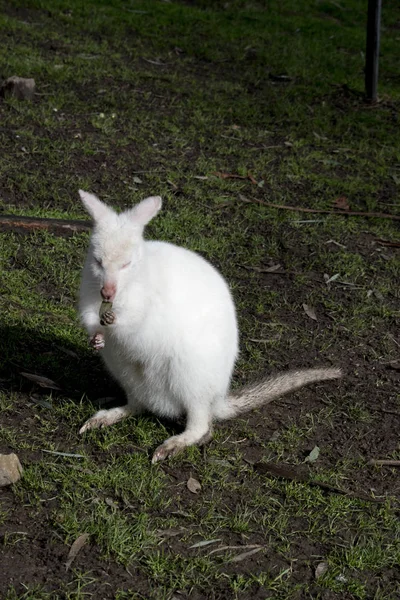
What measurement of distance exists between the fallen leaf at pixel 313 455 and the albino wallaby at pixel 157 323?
0.36 m

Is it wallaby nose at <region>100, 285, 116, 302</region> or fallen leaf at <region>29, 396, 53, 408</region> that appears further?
fallen leaf at <region>29, 396, 53, 408</region>

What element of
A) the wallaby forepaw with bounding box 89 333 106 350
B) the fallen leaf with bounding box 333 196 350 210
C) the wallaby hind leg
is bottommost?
the fallen leaf with bounding box 333 196 350 210

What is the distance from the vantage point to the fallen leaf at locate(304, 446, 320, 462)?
3.27 meters

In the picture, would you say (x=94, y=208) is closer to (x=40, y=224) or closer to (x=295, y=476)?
(x=295, y=476)

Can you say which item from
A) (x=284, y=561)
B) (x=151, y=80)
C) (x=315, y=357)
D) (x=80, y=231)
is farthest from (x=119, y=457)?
(x=151, y=80)

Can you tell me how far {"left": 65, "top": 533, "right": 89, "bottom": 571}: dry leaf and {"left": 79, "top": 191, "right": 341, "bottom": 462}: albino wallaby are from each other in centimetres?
49

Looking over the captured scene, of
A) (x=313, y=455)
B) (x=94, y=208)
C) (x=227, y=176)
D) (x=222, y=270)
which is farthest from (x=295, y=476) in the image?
(x=227, y=176)

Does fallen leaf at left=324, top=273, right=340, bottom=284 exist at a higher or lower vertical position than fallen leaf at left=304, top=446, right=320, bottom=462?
lower

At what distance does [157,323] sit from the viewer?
2992 mm

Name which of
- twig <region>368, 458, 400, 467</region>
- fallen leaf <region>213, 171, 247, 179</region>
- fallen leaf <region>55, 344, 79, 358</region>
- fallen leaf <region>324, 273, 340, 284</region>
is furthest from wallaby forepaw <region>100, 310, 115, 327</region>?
fallen leaf <region>213, 171, 247, 179</region>

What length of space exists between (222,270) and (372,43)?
3053 millimetres

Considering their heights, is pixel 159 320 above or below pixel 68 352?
above

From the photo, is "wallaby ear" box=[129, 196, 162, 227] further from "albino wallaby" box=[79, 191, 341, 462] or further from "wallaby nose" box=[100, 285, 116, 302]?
"wallaby nose" box=[100, 285, 116, 302]

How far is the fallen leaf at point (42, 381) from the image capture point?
3.47 metres
